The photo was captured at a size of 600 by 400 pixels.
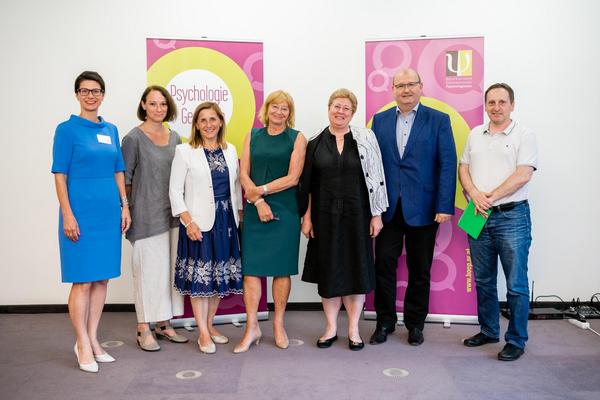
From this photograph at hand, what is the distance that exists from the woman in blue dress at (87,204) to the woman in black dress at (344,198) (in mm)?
1180

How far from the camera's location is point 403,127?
3.58m

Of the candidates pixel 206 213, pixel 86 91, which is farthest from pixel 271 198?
pixel 86 91

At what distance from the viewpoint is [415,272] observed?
3652mm

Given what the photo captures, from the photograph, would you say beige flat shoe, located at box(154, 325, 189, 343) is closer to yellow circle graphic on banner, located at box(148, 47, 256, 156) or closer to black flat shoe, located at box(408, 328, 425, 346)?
yellow circle graphic on banner, located at box(148, 47, 256, 156)

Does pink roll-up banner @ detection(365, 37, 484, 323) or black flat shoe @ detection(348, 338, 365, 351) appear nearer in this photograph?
black flat shoe @ detection(348, 338, 365, 351)

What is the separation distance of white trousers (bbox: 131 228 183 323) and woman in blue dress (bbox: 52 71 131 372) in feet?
0.76

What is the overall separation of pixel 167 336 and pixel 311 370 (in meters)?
1.16

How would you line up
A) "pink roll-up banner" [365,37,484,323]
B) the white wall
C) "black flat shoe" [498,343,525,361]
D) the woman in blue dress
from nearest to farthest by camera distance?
the woman in blue dress < "black flat shoe" [498,343,525,361] < "pink roll-up banner" [365,37,484,323] < the white wall

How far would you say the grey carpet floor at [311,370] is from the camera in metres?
2.81

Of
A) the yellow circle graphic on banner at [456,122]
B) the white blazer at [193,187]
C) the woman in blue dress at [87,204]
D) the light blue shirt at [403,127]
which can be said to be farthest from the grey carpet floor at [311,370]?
the light blue shirt at [403,127]

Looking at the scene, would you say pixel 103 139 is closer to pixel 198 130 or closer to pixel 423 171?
pixel 198 130

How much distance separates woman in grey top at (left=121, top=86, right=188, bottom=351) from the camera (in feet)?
11.3

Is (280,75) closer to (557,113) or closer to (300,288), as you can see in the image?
(300,288)

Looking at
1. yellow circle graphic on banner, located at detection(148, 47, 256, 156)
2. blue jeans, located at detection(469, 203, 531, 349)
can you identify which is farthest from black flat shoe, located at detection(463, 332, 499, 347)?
yellow circle graphic on banner, located at detection(148, 47, 256, 156)
